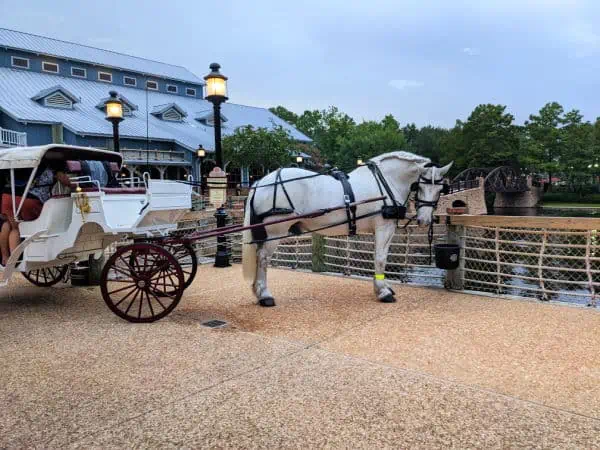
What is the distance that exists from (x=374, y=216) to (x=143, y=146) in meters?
27.9

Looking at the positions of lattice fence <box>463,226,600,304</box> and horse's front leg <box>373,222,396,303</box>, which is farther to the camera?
horse's front leg <box>373,222,396,303</box>

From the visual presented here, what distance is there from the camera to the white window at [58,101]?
28.9m

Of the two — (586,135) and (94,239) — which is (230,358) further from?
(586,135)

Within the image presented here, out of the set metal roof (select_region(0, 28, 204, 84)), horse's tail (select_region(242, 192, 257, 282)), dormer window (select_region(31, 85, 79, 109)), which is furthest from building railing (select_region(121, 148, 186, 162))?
horse's tail (select_region(242, 192, 257, 282))

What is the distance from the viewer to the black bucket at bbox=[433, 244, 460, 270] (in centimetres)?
664

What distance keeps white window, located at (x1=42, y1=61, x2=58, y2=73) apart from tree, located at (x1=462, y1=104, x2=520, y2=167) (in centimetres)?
4144

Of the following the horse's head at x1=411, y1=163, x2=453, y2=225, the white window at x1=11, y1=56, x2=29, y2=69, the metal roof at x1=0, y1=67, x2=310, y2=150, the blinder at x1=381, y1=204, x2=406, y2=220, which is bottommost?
the blinder at x1=381, y1=204, x2=406, y2=220

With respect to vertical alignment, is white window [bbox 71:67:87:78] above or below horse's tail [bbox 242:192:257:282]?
above

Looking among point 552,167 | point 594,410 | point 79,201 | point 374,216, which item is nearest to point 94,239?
point 79,201

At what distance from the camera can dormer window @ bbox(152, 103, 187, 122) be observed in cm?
3438

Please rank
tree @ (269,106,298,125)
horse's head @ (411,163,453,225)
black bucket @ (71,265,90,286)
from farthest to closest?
tree @ (269,106,298,125) → black bucket @ (71,265,90,286) → horse's head @ (411,163,453,225)

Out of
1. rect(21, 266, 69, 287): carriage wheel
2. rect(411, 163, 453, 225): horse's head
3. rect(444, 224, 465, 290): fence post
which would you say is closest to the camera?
rect(411, 163, 453, 225): horse's head

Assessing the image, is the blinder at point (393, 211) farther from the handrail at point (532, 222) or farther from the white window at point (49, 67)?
the white window at point (49, 67)

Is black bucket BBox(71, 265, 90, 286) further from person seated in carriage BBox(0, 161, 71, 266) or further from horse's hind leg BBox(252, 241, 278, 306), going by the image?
horse's hind leg BBox(252, 241, 278, 306)
